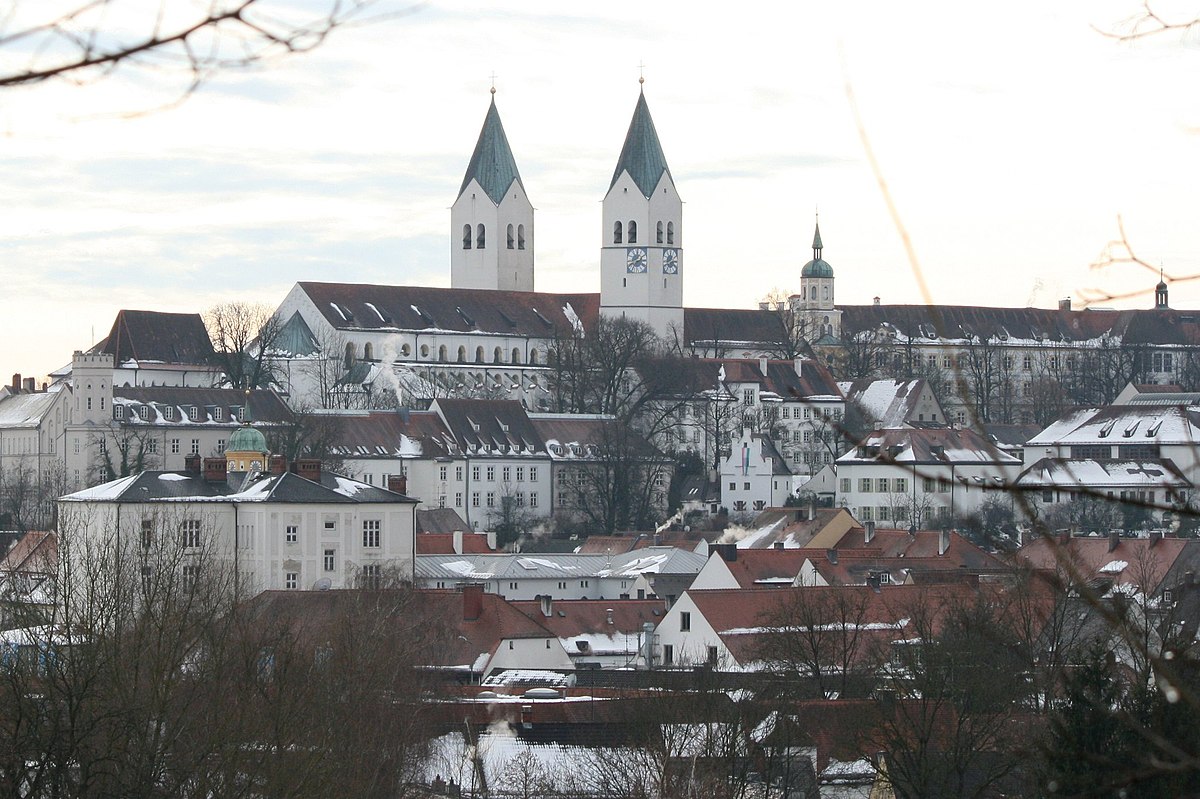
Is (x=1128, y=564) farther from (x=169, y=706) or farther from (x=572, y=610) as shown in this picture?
(x=169, y=706)

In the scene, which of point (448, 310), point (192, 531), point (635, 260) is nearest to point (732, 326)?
point (635, 260)

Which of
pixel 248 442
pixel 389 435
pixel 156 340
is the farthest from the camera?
pixel 156 340

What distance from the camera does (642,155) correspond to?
12325cm

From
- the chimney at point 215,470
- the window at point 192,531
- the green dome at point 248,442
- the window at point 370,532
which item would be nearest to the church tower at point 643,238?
the green dome at point 248,442

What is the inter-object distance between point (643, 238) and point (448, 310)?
10.9m

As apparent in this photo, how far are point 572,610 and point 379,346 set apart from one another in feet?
221

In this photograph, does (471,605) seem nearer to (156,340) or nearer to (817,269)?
(156,340)

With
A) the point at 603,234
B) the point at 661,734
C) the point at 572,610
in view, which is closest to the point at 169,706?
the point at 661,734

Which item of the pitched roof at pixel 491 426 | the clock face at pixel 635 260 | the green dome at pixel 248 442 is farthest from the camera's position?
the clock face at pixel 635 260

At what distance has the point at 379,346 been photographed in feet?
397

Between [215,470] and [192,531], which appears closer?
[192,531]

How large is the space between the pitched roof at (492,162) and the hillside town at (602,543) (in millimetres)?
174

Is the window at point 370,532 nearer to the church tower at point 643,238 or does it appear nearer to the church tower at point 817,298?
the church tower at point 643,238

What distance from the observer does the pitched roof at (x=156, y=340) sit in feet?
374
